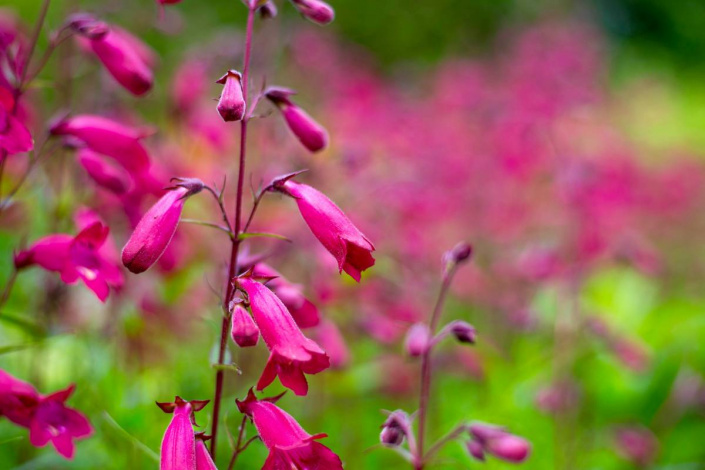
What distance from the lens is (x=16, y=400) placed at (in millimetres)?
1537

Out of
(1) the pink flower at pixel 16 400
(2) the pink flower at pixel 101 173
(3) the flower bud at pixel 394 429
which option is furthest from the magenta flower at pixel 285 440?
(2) the pink flower at pixel 101 173

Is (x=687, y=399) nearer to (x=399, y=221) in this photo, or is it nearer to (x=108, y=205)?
(x=399, y=221)

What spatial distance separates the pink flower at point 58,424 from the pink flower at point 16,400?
0.02 m

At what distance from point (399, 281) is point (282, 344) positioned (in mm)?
1811

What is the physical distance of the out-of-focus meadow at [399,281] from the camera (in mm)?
2498

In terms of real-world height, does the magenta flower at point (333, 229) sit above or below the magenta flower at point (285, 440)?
above

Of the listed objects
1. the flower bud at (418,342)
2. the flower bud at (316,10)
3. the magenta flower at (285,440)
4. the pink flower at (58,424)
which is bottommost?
the pink flower at (58,424)

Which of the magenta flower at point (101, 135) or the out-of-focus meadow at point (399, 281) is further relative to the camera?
the out-of-focus meadow at point (399, 281)

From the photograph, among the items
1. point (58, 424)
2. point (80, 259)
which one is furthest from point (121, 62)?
point (58, 424)

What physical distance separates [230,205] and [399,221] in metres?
0.89

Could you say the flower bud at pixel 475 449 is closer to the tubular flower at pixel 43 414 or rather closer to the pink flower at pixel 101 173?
the tubular flower at pixel 43 414

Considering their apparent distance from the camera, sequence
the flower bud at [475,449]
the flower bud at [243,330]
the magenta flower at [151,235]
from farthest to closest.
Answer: the flower bud at [475,449]
the magenta flower at [151,235]
the flower bud at [243,330]

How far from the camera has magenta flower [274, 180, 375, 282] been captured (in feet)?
4.45

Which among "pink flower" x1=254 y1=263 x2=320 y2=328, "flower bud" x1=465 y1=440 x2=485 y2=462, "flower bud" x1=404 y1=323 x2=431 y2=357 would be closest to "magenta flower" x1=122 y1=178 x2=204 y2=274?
"pink flower" x1=254 y1=263 x2=320 y2=328
